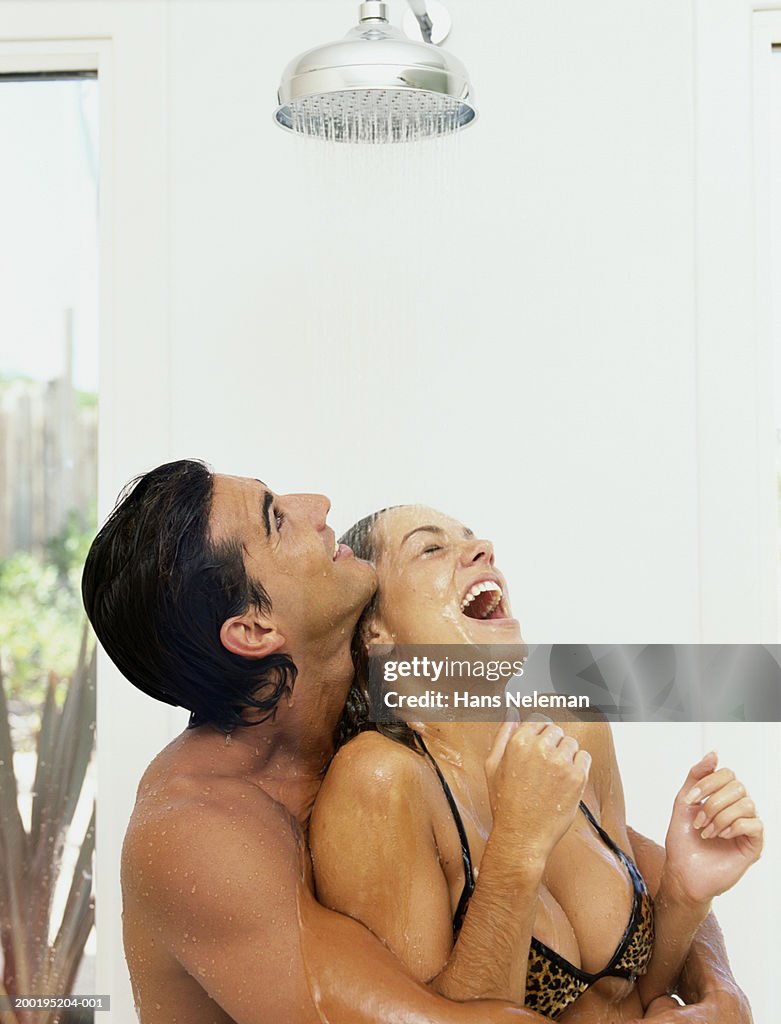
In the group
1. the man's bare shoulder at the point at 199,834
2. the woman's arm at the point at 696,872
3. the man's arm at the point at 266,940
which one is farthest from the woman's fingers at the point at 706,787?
the man's bare shoulder at the point at 199,834

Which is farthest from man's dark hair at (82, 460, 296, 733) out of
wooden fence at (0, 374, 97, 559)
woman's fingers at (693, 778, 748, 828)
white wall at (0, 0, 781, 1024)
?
wooden fence at (0, 374, 97, 559)

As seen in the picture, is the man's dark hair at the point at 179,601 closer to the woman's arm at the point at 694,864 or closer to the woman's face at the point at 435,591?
the woman's face at the point at 435,591

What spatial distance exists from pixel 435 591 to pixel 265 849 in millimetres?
244

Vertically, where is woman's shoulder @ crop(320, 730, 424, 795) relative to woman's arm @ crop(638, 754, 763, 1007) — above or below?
above

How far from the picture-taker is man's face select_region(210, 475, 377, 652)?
2.99 feet

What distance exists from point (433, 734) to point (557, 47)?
2.53ft

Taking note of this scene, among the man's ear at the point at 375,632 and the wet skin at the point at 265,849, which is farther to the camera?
the man's ear at the point at 375,632

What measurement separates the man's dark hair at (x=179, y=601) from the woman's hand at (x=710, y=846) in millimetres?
356

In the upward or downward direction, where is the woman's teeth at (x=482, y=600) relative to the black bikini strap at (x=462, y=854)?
upward

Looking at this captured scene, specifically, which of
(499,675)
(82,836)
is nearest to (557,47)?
(499,675)

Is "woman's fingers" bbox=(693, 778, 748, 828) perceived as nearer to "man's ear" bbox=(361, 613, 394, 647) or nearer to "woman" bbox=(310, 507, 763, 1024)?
"woman" bbox=(310, 507, 763, 1024)

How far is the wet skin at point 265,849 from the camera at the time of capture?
0.83m

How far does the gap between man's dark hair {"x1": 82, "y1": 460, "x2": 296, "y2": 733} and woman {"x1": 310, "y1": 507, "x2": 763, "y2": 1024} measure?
98mm

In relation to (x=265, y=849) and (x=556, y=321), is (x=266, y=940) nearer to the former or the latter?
(x=265, y=849)
